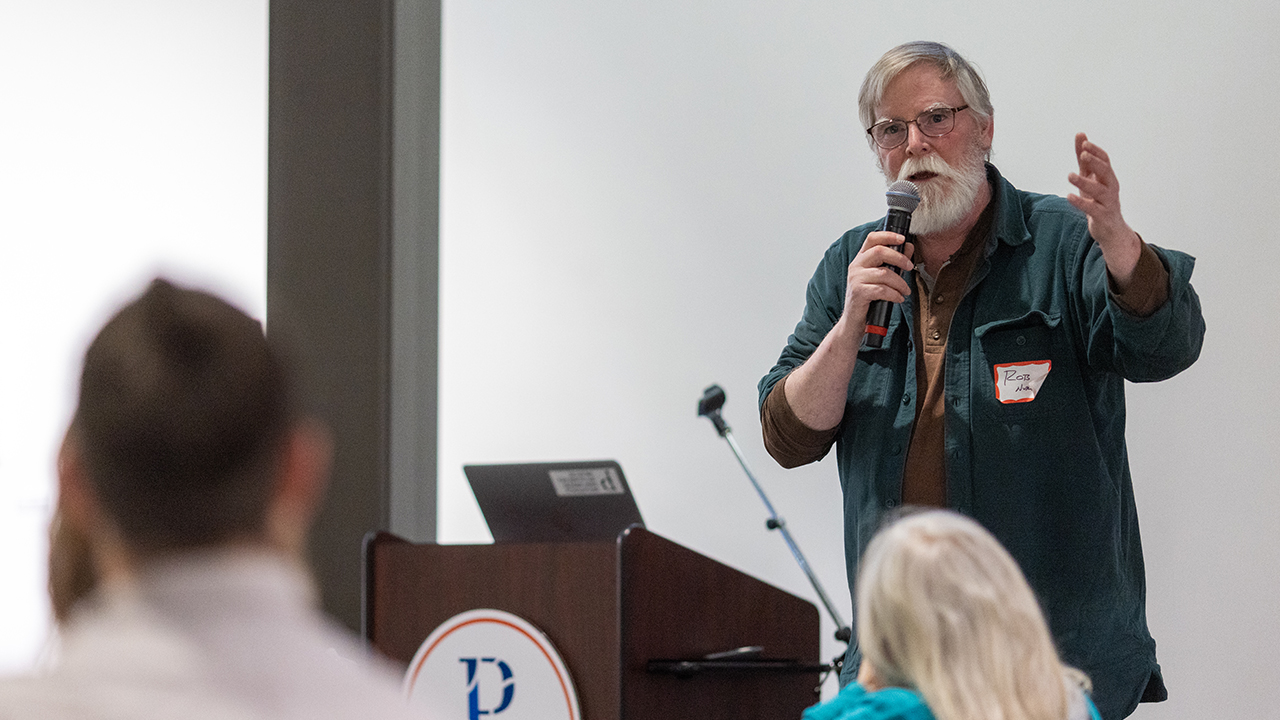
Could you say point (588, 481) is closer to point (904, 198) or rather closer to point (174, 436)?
point (904, 198)

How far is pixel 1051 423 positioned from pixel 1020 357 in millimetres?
117

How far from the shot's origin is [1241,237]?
305cm

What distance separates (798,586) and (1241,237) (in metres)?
1.47

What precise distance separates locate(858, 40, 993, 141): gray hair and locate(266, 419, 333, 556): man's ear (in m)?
1.57

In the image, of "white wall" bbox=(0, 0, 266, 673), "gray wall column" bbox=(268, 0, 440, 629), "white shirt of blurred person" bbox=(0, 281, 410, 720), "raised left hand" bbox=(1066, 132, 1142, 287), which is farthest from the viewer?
"white wall" bbox=(0, 0, 266, 673)

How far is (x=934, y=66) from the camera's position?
2.13 metres

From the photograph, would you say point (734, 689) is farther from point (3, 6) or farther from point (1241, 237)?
point (3, 6)

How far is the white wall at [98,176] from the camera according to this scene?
11.8 ft

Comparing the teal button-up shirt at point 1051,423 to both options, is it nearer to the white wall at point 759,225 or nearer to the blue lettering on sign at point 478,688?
the blue lettering on sign at point 478,688

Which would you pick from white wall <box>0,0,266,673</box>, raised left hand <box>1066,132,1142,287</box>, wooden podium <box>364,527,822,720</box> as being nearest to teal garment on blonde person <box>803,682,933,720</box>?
wooden podium <box>364,527,822,720</box>

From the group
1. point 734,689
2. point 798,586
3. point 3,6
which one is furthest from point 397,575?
point 3,6

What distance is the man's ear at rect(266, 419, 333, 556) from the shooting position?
749 mm

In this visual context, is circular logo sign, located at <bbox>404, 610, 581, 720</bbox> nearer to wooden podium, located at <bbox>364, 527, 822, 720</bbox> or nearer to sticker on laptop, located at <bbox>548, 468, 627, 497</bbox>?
wooden podium, located at <bbox>364, 527, 822, 720</bbox>

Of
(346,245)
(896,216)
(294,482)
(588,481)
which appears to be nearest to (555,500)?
(588,481)
